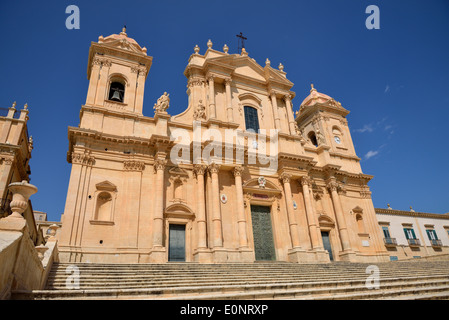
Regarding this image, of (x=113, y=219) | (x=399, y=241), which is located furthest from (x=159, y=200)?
(x=399, y=241)

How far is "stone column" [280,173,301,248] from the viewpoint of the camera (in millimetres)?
18398

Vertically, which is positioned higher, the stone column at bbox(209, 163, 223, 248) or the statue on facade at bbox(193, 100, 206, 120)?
the statue on facade at bbox(193, 100, 206, 120)

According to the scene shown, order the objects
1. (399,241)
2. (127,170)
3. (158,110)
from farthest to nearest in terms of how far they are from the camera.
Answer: (399,241)
(158,110)
(127,170)

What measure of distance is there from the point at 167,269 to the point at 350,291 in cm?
649

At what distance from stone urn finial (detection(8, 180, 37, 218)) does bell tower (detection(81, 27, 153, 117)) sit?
41.6ft

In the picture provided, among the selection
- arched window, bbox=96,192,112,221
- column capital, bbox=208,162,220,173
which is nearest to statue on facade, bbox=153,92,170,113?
column capital, bbox=208,162,220,173

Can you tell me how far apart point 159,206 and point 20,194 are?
33.0 ft

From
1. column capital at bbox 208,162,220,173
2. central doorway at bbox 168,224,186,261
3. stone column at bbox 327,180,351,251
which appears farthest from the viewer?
stone column at bbox 327,180,351,251

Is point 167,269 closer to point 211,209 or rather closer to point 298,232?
point 211,209

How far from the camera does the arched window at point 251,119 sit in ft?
72.0

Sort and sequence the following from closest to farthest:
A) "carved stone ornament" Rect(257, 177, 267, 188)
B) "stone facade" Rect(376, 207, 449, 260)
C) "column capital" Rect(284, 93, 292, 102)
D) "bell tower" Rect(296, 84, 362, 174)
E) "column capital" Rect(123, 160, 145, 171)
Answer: "column capital" Rect(123, 160, 145, 171), "carved stone ornament" Rect(257, 177, 267, 188), "column capital" Rect(284, 93, 292, 102), "bell tower" Rect(296, 84, 362, 174), "stone facade" Rect(376, 207, 449, 260)

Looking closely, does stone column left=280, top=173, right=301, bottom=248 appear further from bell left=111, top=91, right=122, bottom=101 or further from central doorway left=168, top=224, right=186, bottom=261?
bell left=111, top=91, right=122, bottom=101

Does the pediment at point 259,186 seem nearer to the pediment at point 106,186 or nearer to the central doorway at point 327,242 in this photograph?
the central doorway at point 327,242

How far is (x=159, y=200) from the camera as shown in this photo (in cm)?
1594
